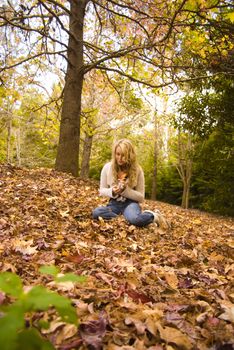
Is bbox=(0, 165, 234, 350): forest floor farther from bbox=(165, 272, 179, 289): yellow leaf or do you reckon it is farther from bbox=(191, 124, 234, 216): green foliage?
bbox=(191, 124, 234, 216): green foliage

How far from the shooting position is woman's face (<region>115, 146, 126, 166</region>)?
14.4ft

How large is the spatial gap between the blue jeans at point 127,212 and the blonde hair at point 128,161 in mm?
293

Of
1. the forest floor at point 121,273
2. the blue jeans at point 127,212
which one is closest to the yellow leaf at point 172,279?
the forest floor at point 121,273

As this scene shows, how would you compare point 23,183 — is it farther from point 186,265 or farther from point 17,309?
point 17,309

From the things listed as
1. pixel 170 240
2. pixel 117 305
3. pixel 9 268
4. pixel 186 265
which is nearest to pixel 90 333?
pixel 117 305

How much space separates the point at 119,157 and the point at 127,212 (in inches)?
28.6

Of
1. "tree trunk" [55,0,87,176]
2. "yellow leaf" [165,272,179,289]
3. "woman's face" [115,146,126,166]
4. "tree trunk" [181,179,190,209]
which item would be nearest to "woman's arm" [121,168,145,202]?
"woman's face" [115,146,126,166]

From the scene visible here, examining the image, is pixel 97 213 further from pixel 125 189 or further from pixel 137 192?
pixel 137 192

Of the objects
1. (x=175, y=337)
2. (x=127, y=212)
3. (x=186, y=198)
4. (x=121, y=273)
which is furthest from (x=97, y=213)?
(x=186, y=198)

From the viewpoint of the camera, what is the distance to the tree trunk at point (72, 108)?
7.41 m

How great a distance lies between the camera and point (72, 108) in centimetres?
748

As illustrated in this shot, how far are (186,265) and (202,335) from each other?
130 centimetres

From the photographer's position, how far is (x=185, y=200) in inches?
572

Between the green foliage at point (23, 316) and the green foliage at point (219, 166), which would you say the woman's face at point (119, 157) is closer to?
the green foliage at point (23, 316)
